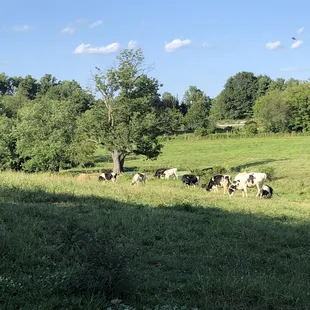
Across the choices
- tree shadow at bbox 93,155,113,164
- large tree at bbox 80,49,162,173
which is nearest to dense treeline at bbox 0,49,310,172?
large tree at bbox 80,49,162,173

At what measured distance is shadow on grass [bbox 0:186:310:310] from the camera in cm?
517

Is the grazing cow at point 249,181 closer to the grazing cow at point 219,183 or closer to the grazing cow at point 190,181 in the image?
the grazing cow at point 219,183

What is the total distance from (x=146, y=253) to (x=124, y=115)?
103 feet

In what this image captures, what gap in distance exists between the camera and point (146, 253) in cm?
802

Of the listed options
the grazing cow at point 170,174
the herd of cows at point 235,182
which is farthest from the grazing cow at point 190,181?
the grazing cow at point 170,174

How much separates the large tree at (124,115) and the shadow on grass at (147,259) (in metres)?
25.1

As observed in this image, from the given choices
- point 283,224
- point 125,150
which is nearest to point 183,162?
point 125,150

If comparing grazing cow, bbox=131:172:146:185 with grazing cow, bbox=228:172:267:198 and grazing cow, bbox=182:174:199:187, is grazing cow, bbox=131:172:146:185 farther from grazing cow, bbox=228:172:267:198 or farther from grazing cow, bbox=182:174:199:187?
grazing cow, bbox=228:172:267:198

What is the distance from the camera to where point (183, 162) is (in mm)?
56938

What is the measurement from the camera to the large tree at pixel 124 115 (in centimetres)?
3781

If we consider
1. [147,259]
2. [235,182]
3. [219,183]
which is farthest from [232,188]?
[147,259]

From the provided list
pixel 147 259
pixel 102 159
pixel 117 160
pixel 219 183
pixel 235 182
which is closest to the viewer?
pixel 147 259

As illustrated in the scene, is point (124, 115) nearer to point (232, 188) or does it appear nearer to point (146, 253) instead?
point (232, 188)

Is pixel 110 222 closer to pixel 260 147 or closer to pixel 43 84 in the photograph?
pixel 260 147
